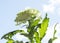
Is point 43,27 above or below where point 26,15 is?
below

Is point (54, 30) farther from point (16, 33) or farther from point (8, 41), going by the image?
point (8, 41)

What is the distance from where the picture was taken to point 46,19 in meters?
2.98

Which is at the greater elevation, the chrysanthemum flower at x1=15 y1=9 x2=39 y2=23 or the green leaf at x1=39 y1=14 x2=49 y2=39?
the chrysanthemum flower at x1=15 y1=9 x2=39 y2=23

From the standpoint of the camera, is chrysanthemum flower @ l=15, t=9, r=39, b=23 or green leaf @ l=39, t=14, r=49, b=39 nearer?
chrysanthemum flower @ l=15, t=9, r=39, b=23

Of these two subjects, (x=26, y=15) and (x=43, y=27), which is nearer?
(x=26, y=15)

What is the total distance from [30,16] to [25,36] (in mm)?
343

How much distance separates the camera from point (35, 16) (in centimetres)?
291

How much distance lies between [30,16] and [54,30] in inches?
18.7

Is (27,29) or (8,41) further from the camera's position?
(8,41)

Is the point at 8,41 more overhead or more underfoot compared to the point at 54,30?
more underfoot

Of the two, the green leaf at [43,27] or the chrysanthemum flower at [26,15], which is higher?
the chrysanthemum flower at [26,15]

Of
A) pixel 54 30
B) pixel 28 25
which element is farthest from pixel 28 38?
pixel 54 30

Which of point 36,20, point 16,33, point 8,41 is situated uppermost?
point 36,20

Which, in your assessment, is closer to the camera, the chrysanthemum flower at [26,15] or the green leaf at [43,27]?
the chrysanthemum flower at [26,15]
